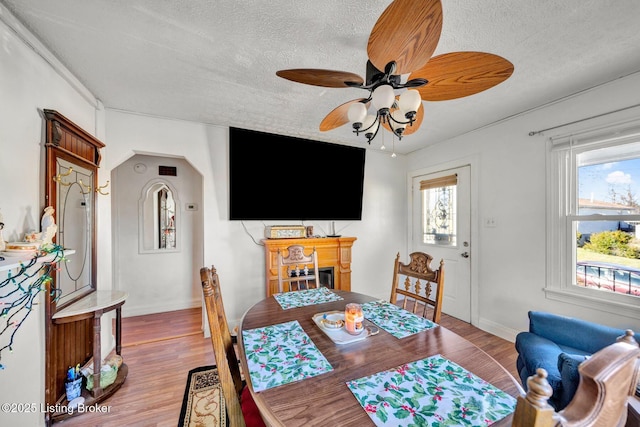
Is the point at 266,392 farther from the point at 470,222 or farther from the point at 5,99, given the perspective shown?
the point at 470,222

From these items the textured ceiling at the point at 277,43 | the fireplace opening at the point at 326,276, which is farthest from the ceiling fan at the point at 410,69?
the fireplace opening at the point at 326,276

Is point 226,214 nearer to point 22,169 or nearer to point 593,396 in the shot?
point 22,169

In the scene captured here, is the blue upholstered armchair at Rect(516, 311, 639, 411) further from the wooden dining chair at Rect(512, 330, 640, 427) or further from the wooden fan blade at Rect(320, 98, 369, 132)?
the wooden fan blade at Rect(320, 98, 369, 132)

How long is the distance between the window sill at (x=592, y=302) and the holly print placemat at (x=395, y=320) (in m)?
1.78

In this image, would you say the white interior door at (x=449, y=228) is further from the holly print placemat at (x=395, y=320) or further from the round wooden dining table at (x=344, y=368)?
the round wooden dining table at (x=344, y=368)

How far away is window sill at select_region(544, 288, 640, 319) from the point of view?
188cm

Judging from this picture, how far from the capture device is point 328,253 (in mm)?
3201

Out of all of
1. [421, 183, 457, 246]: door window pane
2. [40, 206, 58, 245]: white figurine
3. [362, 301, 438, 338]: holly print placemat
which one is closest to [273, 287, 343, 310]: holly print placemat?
[362, 301, 438, 338]: holly print placemat

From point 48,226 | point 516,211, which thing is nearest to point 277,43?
point 48,226

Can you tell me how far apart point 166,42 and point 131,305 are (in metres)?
3.30

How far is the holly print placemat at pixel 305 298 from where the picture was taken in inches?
65.6

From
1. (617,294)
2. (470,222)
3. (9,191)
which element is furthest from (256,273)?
(617,294)

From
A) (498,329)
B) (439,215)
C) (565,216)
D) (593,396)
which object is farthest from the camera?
(439,215)

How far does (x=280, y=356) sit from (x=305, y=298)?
0.75 m
